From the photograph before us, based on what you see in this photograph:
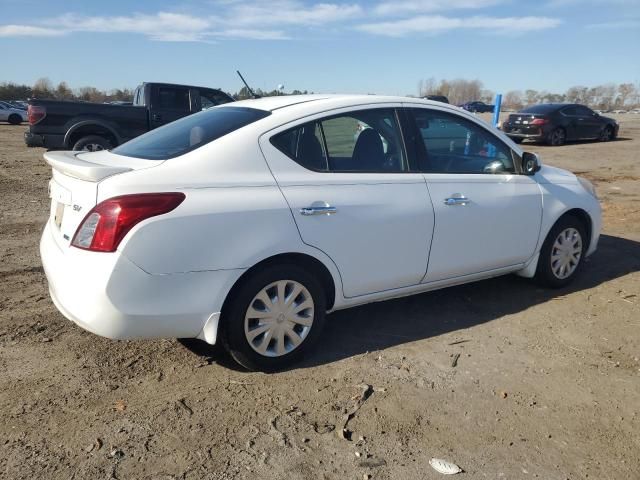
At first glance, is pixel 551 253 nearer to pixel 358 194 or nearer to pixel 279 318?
pixel 358 194

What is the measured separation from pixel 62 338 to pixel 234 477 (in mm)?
1968

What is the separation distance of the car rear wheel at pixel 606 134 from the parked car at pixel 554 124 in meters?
0.35

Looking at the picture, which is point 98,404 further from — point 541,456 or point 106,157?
point 541,456

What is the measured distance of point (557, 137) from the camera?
2014cm

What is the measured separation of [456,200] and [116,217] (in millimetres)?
2369

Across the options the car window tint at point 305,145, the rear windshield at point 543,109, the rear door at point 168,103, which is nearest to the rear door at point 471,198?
the car window tint at point 305,145

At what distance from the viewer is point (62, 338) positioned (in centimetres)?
394

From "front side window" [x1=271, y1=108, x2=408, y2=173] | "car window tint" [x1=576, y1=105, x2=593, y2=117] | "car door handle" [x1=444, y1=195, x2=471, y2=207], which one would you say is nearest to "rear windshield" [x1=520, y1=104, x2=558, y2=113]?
"car window tint" [x1=576, y1=105, x2=593, y2=117]

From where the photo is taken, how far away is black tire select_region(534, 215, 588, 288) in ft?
16.2

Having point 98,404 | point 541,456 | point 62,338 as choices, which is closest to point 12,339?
point 62,338

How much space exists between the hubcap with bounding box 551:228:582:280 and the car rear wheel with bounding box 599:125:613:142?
19230 millimetres

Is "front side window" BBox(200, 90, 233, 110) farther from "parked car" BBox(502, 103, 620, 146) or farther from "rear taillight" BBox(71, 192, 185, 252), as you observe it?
"parked car" BBox(502, 103, 620, 146)

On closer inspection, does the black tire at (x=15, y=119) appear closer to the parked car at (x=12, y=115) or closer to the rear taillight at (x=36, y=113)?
the parked car at (x=12, y=115)

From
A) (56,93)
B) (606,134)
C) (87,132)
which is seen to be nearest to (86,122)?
(87,132)
